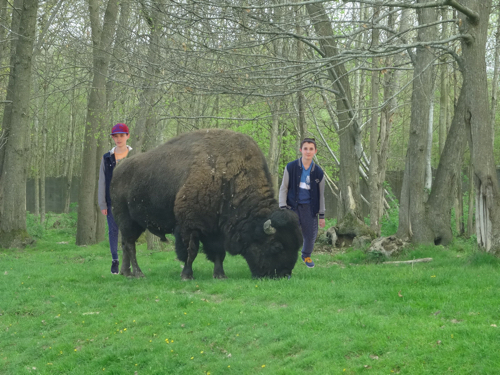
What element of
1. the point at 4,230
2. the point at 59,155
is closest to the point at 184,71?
the point at 4,230

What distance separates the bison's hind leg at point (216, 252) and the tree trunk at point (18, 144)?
27.0 feet

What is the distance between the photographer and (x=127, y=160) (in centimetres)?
1130

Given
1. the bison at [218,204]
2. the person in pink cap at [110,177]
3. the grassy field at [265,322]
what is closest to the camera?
the grassy field at [265,322]

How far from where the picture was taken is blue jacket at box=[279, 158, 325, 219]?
10.0 meters

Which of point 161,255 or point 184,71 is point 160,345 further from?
point 161,255

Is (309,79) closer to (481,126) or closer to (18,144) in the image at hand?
(481,126)

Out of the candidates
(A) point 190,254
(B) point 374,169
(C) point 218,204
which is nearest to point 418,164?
(B) point 374,169

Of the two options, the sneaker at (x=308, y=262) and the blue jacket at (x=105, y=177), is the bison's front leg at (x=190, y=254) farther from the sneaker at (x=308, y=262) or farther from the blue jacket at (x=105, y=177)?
the sneaker at (x=308, y=262)

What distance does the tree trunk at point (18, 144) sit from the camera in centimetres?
1576

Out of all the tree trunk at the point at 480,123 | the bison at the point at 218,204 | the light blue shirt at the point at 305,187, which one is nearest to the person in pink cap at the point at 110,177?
the bison at the point at 218,204

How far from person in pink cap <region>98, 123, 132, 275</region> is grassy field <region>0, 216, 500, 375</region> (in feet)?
2.26

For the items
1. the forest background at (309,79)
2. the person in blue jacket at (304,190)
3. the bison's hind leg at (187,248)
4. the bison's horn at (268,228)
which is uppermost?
the forest background at (309,79)

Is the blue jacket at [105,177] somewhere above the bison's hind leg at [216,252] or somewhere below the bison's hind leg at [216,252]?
above

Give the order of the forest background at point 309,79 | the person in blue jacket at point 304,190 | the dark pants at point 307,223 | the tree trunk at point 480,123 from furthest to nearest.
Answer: the dark pants at point 307,223 < the person in blue jacket at point 304,190 < the tree trunk at point 480,123 < the forest background at point 309,79
